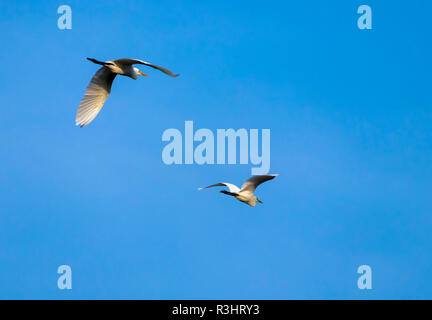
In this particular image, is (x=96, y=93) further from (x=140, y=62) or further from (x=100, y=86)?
(x=140, y=62)

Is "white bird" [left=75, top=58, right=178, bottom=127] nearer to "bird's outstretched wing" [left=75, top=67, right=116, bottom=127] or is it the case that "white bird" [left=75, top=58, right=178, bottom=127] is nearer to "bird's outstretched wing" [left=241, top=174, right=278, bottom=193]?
"bird's outstretched wing" [left=75, top=67, right=116, bottom=127]

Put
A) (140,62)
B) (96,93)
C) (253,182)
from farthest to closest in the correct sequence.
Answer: (96,93), (253,182), (140,62)

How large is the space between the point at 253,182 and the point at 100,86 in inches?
232

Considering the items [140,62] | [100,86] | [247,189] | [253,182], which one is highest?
[100,86]

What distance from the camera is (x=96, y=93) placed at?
2194 centimetres

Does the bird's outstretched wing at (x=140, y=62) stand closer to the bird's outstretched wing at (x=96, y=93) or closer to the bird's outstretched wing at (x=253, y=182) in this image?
the bird's outstretched wing at (x=96, y=93)

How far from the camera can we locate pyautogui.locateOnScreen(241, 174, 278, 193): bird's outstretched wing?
20972 millimetres

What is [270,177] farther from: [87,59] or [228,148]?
[87,59]

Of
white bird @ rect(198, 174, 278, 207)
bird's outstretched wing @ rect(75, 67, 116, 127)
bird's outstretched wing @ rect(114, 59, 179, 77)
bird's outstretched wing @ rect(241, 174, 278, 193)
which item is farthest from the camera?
bird's outstretched wing @ rect(75, 67, 116, 127)

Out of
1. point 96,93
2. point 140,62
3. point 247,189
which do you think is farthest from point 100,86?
point 247,189

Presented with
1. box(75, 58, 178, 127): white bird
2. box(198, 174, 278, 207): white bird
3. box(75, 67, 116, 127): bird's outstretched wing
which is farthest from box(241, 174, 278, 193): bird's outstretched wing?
box(75, 67, 116, 127): bird's outstretched wing

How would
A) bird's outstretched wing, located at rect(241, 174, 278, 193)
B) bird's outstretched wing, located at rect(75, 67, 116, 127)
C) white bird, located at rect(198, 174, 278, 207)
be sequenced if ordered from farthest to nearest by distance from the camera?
1. bird's outstretched wing, located at rect(75, 67, 116, 127)
2. white bird, located at rect(198, 174, 278, 207)
3. bird's outstretched wing, located at rect(241, 174, 278, 193)

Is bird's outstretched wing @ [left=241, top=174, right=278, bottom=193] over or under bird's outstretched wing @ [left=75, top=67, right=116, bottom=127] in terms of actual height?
under
